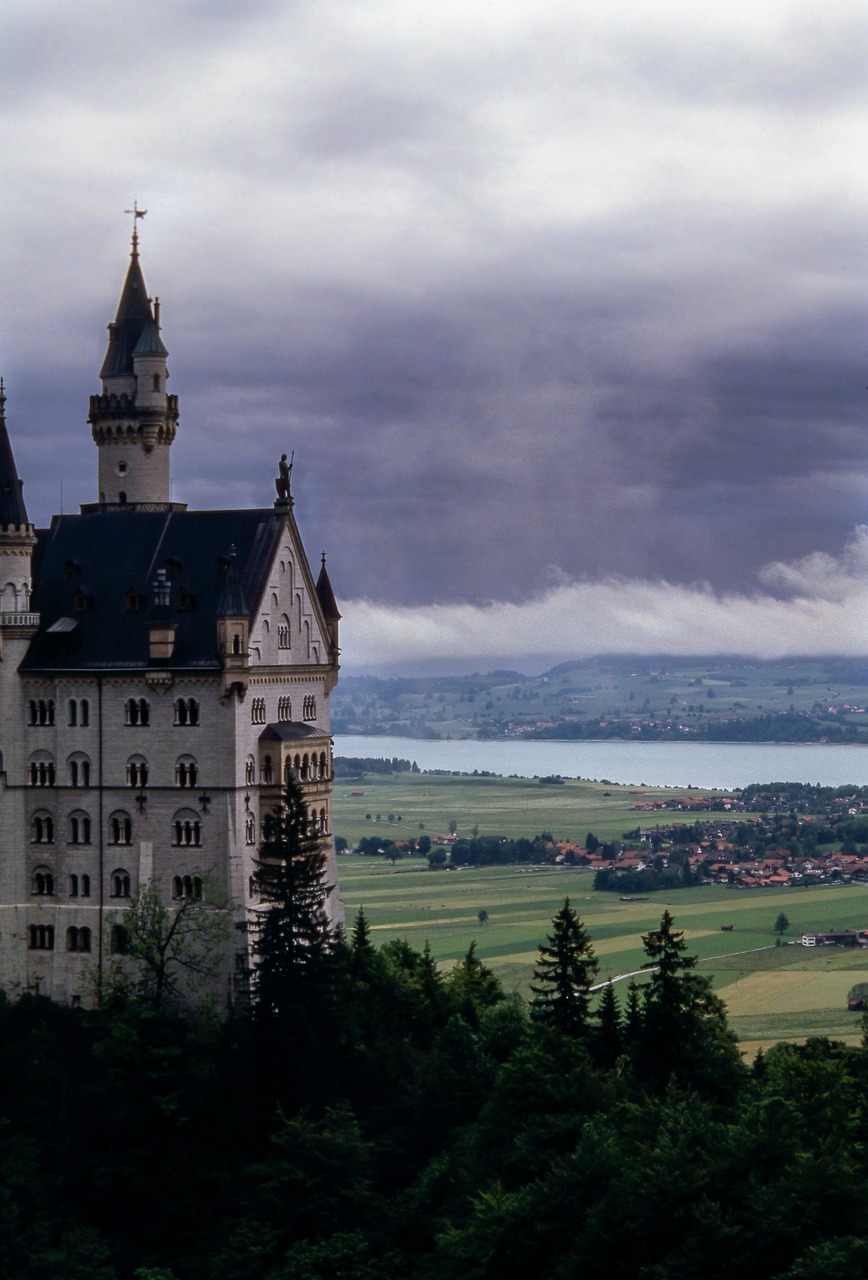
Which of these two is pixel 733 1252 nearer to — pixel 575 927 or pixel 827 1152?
pixel 827 1152

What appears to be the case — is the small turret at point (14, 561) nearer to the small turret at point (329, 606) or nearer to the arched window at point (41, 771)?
the arched window at point (41, 771)

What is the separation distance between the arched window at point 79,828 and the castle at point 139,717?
77 mm

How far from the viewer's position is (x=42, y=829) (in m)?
106

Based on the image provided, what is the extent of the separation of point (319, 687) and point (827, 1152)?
133ft

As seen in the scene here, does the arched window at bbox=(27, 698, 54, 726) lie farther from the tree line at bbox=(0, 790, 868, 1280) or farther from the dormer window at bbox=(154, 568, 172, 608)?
the tree line at bbox=(0, 790, 868, 1280)

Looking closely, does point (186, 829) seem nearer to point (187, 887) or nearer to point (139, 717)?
point (187, 887)

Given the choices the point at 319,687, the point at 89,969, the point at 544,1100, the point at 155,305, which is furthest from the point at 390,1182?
the point at 155,305

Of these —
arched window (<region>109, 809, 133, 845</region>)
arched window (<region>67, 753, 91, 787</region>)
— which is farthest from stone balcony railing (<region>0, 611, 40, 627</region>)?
arched window (<region>109, 809, 133, 845</region>)

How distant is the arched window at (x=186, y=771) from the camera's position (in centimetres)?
10262

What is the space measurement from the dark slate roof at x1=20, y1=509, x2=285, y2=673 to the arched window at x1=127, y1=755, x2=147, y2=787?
13.8 ft

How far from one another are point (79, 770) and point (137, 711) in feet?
13.7

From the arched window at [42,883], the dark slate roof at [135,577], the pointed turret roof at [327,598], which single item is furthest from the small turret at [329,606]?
the arched window at [42,883]

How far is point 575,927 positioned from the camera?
102m

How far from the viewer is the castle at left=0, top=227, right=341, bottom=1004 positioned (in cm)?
10238
